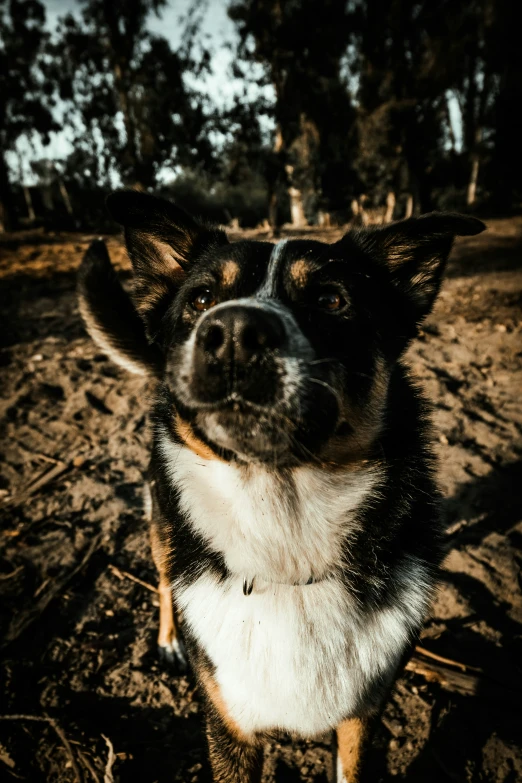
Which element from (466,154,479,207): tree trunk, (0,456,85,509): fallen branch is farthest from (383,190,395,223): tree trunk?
(0,456,85,509): fallen branch

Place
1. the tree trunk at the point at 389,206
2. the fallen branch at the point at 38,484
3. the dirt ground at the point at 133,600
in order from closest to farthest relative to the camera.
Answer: the dirt ground at the point at 133,600, the fallen branch at the point at 38,484, the tree trunk at the point at 389,206

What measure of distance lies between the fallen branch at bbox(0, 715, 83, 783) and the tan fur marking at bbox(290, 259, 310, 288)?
8.55ft

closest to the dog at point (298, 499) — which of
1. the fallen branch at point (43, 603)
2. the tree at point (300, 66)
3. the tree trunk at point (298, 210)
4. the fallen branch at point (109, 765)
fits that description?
the fallen branch at point (109, 765)

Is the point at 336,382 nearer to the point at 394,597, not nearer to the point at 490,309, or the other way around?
the point at 394,597

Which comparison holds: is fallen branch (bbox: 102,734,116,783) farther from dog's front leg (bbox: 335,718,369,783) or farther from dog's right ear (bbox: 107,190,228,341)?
dog's right ear (bbox: 107,190,228,341)

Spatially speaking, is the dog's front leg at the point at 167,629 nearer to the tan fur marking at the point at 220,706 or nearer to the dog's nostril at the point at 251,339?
the tan fur marking at the point at 220,706

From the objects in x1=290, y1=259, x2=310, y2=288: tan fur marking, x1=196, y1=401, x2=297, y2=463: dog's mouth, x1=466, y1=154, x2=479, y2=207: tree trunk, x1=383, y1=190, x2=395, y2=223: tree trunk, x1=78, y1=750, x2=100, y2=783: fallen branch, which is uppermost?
x1=466, y1=154, x2=479, y2=207: tree trunk

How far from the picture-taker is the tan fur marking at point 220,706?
6.07 feet

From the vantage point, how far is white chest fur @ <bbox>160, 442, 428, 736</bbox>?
177 centimetres

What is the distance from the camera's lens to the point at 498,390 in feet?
16.2

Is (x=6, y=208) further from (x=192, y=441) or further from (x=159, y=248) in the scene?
(x=192, y=441)

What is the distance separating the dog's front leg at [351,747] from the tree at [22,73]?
70.2ft

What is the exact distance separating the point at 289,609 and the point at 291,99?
17.0m

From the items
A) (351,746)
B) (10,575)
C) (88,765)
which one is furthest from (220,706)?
(10,575)
